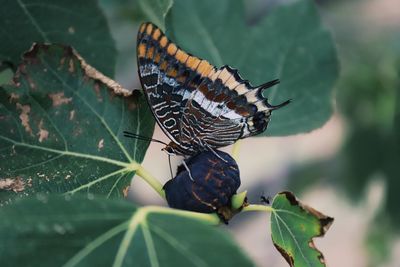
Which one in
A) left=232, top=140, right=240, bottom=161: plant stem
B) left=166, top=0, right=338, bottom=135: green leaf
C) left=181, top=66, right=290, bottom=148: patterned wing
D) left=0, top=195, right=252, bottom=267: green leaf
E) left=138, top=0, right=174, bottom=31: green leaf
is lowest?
left=0, top=195, right=252, bottom=267: green leaf

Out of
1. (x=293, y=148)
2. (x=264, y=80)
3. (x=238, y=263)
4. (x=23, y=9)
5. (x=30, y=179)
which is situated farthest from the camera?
(x=293, y=148)

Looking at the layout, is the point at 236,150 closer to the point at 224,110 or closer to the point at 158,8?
the point at 224,110

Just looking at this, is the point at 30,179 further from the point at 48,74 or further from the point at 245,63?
Result: the point at 245,63

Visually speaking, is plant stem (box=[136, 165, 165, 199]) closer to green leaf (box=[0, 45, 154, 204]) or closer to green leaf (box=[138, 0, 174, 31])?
green leaf (box=[0, 45, 154, 204])

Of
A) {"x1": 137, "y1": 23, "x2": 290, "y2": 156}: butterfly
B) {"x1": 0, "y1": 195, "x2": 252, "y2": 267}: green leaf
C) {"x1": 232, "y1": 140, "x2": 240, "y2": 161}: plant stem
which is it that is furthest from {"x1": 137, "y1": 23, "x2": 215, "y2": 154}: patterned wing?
{"x1": 0, "y1": 195, "x2": 252, "y2": 267}: green leaf

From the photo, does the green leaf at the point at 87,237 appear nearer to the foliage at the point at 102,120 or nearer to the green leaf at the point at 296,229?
the foliage at the point at 102,120

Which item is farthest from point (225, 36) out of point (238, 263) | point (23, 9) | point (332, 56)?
point (238, 263)
